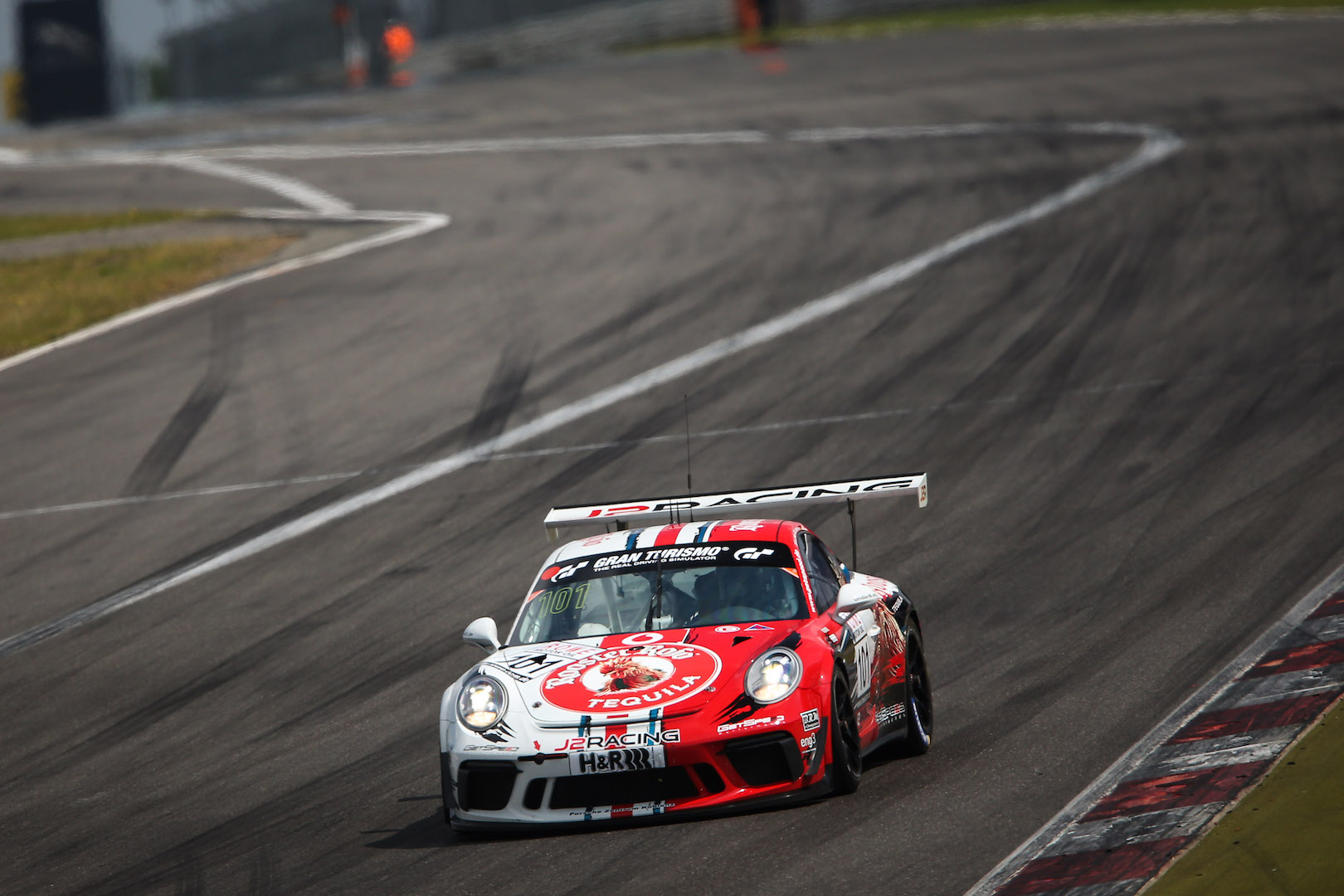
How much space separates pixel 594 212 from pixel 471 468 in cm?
1050

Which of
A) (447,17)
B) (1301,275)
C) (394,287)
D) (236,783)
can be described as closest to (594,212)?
(394,287)

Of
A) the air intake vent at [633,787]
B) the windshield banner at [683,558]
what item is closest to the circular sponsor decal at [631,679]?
the air intake vent at [633,787]

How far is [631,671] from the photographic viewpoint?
820 centimetres

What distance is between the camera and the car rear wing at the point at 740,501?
31.0 feet

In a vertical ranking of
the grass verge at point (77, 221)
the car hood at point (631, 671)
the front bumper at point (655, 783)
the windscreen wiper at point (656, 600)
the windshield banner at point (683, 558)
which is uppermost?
the grass verge at point (77, 221)

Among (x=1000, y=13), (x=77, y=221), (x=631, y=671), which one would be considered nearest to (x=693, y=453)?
(x=631, y=671)

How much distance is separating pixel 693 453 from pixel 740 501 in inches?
256

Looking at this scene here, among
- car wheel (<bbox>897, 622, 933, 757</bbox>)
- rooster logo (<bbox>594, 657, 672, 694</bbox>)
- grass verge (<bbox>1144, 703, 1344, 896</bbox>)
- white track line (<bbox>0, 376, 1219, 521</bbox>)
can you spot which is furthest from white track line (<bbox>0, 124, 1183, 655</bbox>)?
grass verge (<bbox>1144, 703, 1344, 896</bbox>)

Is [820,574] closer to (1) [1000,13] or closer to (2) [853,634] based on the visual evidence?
(2) [853,634]

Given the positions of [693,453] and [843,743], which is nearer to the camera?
[843,743]

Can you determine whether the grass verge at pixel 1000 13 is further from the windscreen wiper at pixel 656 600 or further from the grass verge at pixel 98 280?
the windscreen wiper at pixel 656 600

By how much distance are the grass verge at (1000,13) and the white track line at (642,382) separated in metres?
13.4

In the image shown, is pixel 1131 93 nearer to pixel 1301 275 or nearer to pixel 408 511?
pixel 1301 275

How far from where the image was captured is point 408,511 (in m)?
15.3
